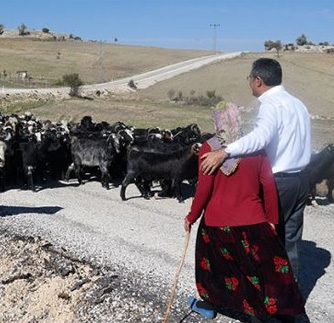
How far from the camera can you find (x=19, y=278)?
357 inches

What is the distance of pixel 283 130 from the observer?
5910 mm

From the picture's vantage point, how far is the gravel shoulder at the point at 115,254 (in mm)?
7523

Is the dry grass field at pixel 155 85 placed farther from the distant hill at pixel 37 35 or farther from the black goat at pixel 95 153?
the distant hill at pixel 37 35

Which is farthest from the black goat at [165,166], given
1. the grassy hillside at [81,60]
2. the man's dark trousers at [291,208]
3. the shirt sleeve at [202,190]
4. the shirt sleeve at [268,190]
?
the grassy hillside at [81,60]

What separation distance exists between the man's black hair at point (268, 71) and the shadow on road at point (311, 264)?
2.93m

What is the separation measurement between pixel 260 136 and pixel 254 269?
1.27 metres

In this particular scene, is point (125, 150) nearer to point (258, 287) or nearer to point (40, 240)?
point (40, 240)

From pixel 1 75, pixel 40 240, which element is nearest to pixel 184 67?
pixel 1 75

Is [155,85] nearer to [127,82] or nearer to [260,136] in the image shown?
[127,82]

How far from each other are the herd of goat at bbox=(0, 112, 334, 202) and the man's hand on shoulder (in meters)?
7.32

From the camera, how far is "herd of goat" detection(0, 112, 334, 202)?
13.8 meters

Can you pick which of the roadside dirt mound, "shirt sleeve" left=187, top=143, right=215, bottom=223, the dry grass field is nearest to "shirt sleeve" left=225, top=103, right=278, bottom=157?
"shirt sleeve" left=187, top=143, right=215, bottom=223

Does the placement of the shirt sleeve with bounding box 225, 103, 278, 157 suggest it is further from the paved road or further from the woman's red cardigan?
the paved road

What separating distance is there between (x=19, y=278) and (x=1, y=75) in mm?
67755
